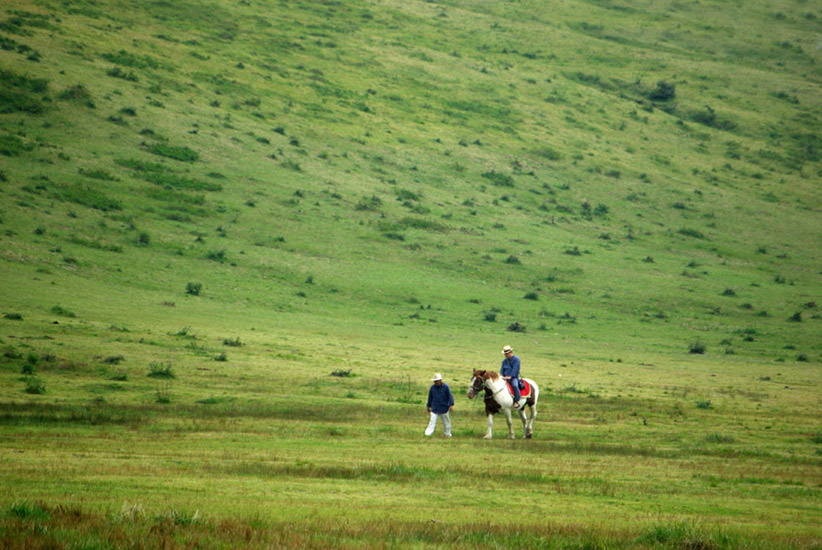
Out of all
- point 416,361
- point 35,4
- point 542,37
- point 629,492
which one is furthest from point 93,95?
point 542,37

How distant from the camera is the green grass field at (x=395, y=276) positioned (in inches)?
587

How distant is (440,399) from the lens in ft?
78.0

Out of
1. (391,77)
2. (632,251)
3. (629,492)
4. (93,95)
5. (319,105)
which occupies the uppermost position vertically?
(391,77)

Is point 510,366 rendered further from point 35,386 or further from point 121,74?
point 121,74

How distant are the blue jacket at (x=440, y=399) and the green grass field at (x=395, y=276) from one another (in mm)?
1116

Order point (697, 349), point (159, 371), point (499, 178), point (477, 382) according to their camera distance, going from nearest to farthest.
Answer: point (477, 382)
point (159, 371)
point (697, 349)
point (499, 178)

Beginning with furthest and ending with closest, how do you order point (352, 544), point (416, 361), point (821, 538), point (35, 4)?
point (35, 4) → point (416, 361) → point (821, 538) → point (352, 544)

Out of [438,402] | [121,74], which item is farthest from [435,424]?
[121,74]

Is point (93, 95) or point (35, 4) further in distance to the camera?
point (35, 4)

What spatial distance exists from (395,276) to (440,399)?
45137 millimetres

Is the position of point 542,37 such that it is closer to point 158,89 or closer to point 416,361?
point 158,89

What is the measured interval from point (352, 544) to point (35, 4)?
113 m

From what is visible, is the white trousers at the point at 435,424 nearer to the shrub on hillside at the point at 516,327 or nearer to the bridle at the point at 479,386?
the bridle at the point at 479,386

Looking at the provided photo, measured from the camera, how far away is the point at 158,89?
93.8 meters
